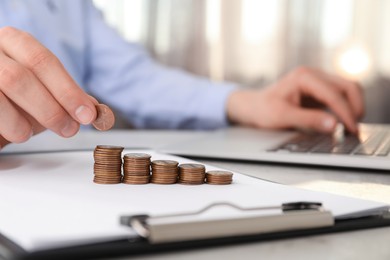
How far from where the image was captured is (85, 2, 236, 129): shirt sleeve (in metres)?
1.30

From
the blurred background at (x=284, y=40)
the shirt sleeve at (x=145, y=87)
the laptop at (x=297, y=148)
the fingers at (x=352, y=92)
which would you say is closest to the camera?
the laptop at (x=297, y=148)

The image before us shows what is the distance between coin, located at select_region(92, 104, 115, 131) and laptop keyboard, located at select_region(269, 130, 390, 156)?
0.93ft

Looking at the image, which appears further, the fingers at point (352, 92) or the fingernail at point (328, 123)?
the fingers at point (352, 92)

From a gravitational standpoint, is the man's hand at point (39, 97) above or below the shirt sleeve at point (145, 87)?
below

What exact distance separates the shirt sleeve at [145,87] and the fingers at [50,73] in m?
0.68

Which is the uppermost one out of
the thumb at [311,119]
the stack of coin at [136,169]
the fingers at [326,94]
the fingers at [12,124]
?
the fingers at [326,94]

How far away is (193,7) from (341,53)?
0.61 metres

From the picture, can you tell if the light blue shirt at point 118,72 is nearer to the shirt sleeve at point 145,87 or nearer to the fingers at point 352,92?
the shirt sleeve at point 145,87

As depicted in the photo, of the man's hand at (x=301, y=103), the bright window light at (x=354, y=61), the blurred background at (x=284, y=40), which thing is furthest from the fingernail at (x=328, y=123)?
the bright window light at (x=354, y=61)

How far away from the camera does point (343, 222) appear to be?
416 millimetres

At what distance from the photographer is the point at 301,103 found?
123cm

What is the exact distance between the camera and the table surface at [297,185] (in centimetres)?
36

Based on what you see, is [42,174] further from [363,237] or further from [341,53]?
[341,53]

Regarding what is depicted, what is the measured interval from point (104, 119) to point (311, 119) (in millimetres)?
598
